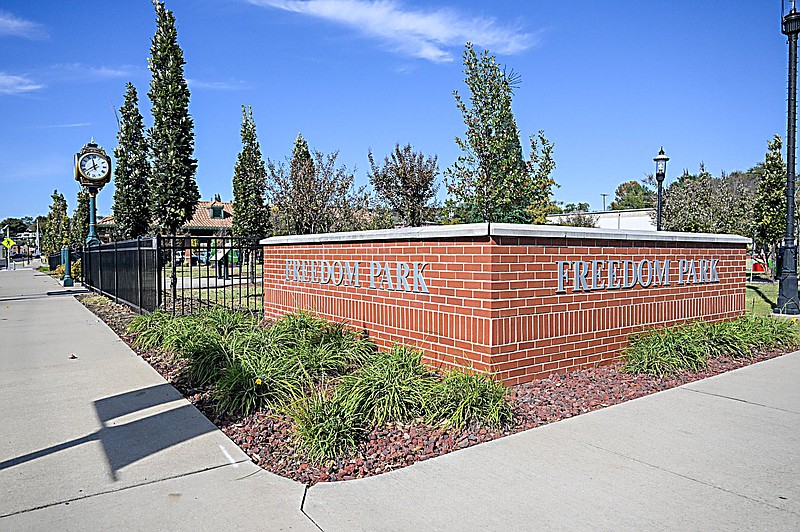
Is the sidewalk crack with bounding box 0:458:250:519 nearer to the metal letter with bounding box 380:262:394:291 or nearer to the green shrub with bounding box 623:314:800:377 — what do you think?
the metal letter with bounding box 380:262:394:291

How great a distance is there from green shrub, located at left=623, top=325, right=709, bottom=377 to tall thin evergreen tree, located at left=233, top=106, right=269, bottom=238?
25315 mm

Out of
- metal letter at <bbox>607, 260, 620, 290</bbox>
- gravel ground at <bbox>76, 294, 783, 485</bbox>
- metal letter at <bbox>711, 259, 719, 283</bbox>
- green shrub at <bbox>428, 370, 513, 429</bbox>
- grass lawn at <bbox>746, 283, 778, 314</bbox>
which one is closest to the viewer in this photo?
gravel ground at <bbox>76, 294, 783, 485</bbox>

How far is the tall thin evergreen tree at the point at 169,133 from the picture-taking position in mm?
20625

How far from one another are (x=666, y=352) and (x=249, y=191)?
2952 centimetres

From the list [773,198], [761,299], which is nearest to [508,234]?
[761,299]

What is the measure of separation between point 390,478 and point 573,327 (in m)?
3.37

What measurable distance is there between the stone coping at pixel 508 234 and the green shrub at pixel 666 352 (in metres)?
1.21

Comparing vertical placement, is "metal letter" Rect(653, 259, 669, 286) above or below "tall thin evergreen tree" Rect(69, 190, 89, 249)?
below

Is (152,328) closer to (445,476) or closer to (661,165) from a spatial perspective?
(445,476)

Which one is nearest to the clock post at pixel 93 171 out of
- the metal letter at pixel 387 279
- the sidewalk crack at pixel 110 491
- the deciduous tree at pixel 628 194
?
the metal letter at pixel 387 279

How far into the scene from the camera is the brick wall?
5.89 metres

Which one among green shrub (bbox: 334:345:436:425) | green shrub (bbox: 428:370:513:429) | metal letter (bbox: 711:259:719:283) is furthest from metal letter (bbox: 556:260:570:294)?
metal letter (bbox: 711:259:719:283)

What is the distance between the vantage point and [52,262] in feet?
140

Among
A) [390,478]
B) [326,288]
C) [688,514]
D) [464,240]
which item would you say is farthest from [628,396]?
[326,288]
